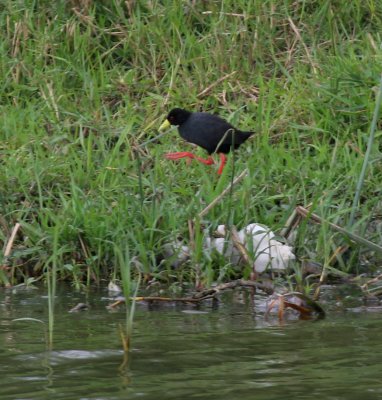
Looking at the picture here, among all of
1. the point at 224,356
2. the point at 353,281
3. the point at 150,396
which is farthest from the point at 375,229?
the point at 150,396

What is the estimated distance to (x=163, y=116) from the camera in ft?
28.3

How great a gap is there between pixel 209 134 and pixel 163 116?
0.92m

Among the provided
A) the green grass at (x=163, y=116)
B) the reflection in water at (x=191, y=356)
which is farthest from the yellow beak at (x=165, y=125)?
the reflection in water at (x=191, y=356)

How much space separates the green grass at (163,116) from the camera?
6.90 metres

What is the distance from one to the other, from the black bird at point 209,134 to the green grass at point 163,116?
0.11m

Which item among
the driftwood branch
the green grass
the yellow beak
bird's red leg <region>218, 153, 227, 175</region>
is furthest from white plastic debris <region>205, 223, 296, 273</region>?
the yellow beak

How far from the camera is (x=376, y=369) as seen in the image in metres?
4.79

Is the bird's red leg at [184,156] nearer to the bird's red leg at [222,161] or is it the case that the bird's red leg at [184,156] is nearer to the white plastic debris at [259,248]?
the bird's red leg at [222,161]

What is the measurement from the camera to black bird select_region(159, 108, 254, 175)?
302 inches

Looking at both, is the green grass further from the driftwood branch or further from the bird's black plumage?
the driftwood branch

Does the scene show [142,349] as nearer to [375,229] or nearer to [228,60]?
[375,229]

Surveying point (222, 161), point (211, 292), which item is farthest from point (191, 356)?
point (222, 161)

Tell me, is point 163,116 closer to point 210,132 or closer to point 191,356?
point 210,132

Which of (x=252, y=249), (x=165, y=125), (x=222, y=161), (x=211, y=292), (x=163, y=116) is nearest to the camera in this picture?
(x=211, y=292)
